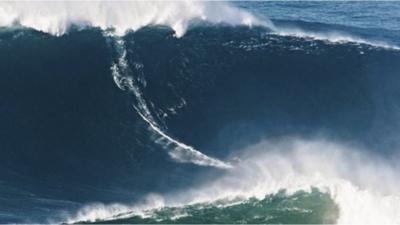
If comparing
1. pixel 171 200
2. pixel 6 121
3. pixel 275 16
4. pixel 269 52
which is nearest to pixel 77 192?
pixel 171 200

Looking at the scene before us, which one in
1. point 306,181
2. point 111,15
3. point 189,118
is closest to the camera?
point 306,181

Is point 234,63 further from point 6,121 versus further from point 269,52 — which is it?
point 6,121

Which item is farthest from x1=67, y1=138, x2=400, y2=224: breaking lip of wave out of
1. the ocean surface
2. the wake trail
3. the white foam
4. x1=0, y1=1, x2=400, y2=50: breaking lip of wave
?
the white foam

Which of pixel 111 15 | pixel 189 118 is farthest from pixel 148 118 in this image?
pixel 111 15

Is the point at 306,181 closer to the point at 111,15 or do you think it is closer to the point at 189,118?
the point at 189,118

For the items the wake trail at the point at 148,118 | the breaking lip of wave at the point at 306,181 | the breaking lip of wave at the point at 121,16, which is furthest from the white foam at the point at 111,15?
the breaking lip of wave at the point at 306,181

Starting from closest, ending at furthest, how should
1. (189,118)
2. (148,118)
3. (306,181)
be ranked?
(306,181), (148,118), (189,118)

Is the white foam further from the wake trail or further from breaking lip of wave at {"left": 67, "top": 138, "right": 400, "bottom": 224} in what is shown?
breaking lip of wave at {"left": 67, "top": 138, "right": 400, "bottom": 224}
